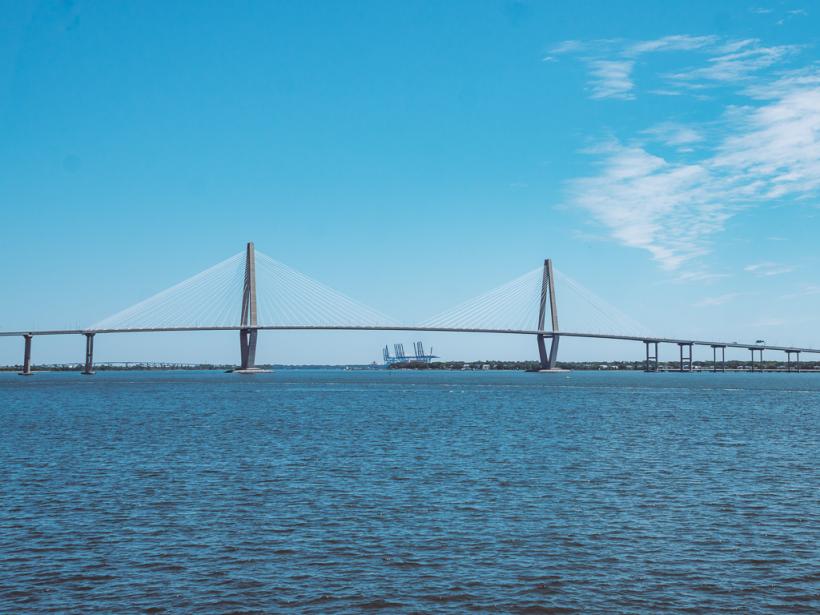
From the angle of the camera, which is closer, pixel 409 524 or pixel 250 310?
pixel 409 524

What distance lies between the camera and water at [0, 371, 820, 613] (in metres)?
11.5

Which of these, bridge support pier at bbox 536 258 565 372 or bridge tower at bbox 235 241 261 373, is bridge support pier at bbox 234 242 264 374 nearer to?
bridge tower at bbox 235 241 261 373

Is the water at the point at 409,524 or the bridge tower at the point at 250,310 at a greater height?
the bridge tower at the point at 250,310

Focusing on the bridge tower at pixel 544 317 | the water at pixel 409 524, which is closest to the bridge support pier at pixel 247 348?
the bridge tower at pixel 544 317

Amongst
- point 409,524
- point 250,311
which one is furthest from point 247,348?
point 409,524

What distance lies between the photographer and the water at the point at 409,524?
11.5 metres

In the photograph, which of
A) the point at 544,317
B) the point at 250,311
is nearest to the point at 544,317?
the point at 544,317

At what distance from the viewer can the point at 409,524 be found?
614 inches

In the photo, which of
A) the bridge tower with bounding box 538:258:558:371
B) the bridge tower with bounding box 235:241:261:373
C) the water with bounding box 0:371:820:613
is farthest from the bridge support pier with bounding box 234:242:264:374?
the water with bounding box 0:371:820:613

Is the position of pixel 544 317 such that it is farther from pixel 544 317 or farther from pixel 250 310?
pixel 250 310

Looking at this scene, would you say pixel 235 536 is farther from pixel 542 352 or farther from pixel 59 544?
pixel 542 352

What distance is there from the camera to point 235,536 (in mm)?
14719

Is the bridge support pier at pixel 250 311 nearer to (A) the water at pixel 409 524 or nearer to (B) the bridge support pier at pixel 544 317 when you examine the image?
(B) the bridge support pier at pixel 544 317

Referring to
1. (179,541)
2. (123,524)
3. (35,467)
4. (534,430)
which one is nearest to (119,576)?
(179,541)
